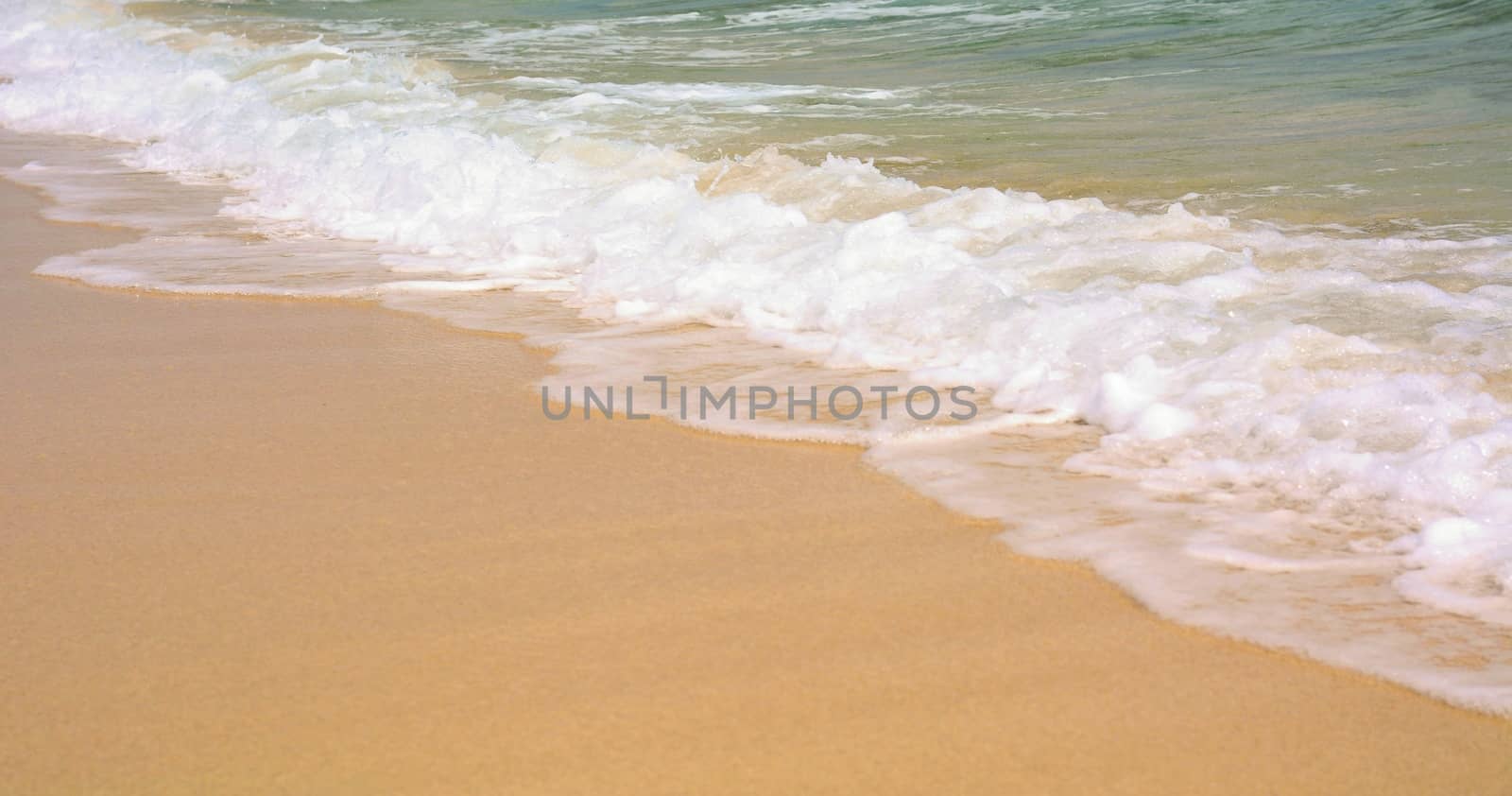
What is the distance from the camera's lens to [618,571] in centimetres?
256

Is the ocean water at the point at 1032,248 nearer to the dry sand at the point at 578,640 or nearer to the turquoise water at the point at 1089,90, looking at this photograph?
the turquoise water at the point at 1089,90

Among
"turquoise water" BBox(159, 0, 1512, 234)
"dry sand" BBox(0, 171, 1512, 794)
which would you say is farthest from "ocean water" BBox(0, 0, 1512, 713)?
"dry sand" BBox(0, 171, 1512, 794)

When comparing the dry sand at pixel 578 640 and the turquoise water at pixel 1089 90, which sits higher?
the turquoise water at pixel 1089 90

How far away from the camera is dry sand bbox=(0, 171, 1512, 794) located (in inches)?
75.9

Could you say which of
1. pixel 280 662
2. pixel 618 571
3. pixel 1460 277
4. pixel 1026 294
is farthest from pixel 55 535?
pixel 1460 277

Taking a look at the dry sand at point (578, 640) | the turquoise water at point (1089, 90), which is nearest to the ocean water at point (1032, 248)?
the turquoise water at point (1089, 90)

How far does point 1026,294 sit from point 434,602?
2220 mm

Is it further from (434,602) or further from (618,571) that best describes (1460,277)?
(434,602)

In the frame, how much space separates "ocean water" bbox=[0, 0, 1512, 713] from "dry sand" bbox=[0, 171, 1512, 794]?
202mm

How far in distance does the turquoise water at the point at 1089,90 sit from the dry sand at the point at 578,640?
10.5 feet

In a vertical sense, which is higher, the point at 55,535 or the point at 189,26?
the point at 189,26

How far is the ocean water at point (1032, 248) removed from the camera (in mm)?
2684

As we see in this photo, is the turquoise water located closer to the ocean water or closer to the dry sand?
the ocean water

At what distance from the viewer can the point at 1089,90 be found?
9125 millimetres
